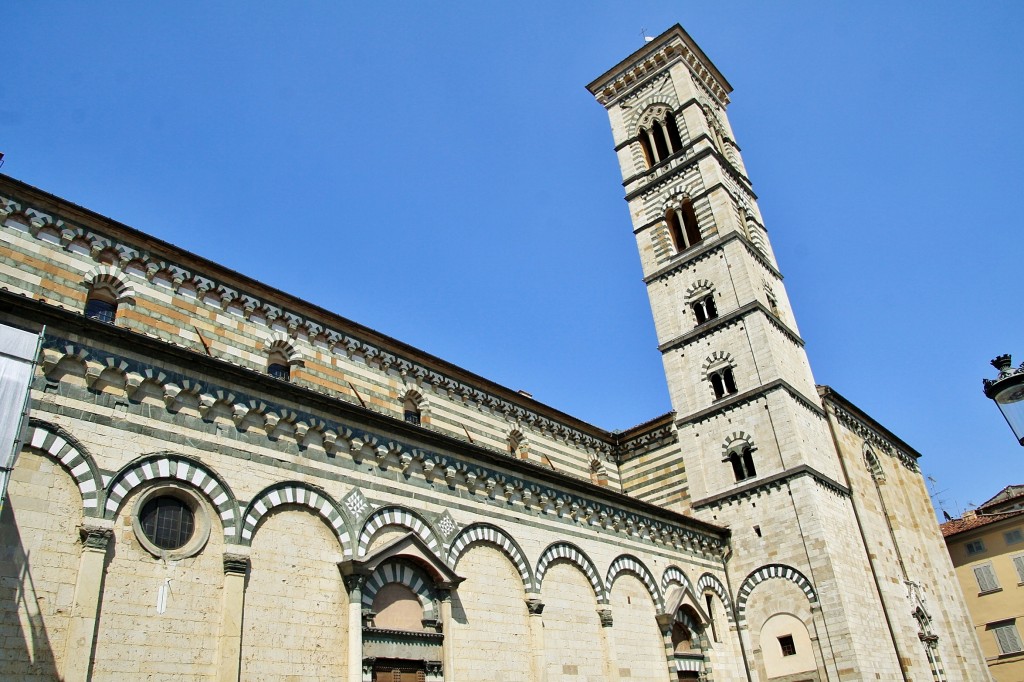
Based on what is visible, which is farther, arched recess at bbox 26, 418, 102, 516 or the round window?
the round window

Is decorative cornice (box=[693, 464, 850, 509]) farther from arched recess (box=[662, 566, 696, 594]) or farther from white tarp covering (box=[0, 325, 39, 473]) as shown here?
white tarp covering (box=[0, 325, 39, 473])

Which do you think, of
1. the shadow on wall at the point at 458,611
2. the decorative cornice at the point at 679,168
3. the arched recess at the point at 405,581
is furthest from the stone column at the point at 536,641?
the decorative cornice at the point at 679,168

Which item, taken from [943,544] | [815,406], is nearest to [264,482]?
[815,406]

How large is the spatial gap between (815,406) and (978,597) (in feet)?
49.2

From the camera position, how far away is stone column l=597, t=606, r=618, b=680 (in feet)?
57.8

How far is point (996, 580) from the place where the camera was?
3353 cm

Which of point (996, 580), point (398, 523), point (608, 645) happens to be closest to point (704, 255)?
point (608, 645)

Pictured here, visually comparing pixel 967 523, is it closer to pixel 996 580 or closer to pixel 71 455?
pixel 996 580

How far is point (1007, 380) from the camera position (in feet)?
24.1

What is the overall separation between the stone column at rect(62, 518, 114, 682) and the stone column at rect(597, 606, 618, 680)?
1095 centimetres

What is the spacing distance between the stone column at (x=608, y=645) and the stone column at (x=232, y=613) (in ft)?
29.2

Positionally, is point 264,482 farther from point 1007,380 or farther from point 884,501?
point 884,501

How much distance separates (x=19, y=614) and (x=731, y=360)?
2094 cm

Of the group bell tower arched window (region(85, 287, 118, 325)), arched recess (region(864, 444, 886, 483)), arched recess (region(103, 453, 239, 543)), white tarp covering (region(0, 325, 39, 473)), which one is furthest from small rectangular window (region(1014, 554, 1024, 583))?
white tarp covering (region(0, 325, 39, 473))
